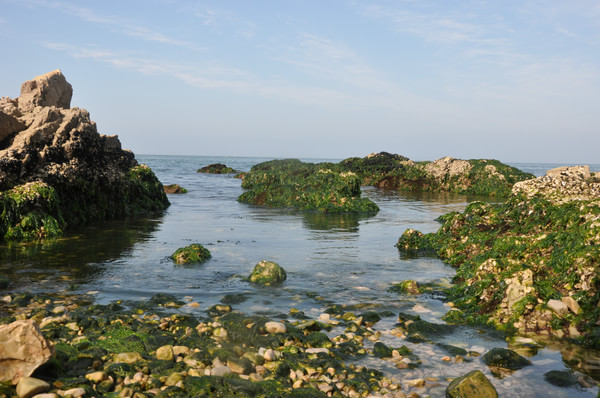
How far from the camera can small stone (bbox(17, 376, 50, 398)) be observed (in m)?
4.21

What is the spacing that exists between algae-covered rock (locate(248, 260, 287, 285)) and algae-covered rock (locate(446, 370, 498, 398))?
4881mm

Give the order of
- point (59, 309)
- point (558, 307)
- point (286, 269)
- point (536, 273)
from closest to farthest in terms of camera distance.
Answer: point (558, 307) → point (59, 309) → point (536, 273) → point (286, 269)

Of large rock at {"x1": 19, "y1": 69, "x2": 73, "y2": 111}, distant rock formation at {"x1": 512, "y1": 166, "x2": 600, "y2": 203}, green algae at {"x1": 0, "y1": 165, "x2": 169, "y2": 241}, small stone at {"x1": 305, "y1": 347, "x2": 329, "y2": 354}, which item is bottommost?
small stone at {"x1": 305, "y1": 347, "x2": 329, "y2": 354}

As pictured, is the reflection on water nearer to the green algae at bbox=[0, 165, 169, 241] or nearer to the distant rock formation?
the green algae at bbox=[0, 165, 169, 241]

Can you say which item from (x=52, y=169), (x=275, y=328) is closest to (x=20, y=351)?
(x=275, y=328)

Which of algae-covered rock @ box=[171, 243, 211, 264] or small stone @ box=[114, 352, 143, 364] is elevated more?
algae-covered rock @ box=[171, 243, 211, 264]

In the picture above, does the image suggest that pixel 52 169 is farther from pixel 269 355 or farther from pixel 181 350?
pixel 269 355

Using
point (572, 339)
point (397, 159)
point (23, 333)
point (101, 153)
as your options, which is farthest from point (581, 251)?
point (397, 159)

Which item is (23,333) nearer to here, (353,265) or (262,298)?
(262,298)

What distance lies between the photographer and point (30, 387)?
4.26 metres

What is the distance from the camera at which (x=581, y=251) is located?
7539 mm

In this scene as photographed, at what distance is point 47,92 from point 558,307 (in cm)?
1784

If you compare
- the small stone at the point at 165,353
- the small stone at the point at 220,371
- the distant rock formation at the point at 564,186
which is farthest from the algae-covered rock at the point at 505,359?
the distant rock formation at the point at 564,186

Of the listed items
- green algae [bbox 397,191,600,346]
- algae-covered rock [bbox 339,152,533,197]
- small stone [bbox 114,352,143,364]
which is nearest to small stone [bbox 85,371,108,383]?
small stone [bbox 114,352,143,364]
